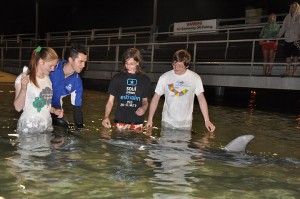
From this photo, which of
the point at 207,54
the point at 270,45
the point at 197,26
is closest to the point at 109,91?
the point at 270,45

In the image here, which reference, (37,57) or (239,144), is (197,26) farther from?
(37,57)

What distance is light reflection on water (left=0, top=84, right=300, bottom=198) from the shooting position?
13.1ft

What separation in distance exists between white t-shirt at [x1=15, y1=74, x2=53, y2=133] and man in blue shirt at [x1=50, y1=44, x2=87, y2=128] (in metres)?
0.30

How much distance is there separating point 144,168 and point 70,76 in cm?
216

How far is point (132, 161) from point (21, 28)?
54.5m

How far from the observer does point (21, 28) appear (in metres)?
55.9

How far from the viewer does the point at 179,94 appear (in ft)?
22.2

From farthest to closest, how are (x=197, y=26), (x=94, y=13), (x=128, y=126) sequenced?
1. (x=94, y=13)
2. (x=197, y=26)
3. (x=128, y=126)

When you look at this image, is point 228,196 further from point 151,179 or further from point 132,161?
point 132,161

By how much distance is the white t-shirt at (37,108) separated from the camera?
18.8 feet

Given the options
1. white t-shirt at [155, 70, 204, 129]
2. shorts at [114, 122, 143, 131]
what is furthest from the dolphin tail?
shorts at [114, 122, 143, 131]

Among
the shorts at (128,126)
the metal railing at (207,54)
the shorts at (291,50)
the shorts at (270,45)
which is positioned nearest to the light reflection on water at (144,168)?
the shorts at (128,126)

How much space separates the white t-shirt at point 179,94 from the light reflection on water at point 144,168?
249 millimetres

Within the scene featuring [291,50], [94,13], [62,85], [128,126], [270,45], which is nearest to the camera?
[62,85]
